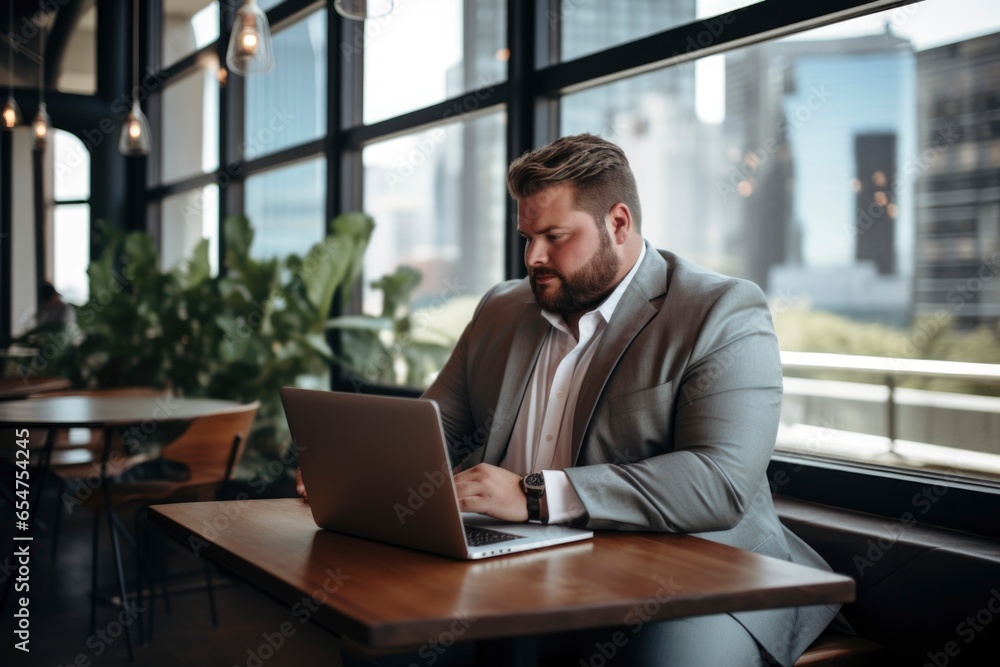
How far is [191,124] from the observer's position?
762 centimetres

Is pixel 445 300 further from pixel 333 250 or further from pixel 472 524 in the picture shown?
pixel 472 524

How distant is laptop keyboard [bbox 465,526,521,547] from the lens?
1.44 m

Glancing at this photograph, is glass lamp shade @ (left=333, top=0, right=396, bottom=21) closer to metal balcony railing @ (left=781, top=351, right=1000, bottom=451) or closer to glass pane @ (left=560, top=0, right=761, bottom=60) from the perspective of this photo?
glass pane @ (left=560, top=0, right=761, bottom=60)

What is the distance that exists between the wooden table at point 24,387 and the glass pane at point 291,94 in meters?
1.97

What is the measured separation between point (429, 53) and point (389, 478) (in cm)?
353

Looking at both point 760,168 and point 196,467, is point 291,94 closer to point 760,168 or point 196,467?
point 196,467

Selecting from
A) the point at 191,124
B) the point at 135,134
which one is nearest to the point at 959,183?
the point at 135,134

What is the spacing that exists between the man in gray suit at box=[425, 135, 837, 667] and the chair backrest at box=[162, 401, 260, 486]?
164 cm

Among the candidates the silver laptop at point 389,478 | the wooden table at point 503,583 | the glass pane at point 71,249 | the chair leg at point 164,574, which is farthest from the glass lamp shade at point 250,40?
the glass pane at point 71,249

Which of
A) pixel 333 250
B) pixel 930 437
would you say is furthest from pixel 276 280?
pixel 930 437

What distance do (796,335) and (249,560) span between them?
6.13 feet

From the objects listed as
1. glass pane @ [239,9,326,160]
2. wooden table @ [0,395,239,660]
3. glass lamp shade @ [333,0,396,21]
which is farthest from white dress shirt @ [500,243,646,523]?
glass pane @ [239,9,326,160]

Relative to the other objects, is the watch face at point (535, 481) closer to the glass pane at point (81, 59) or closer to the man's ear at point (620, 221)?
the man's ear at point (620, 221)

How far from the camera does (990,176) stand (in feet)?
7.08
